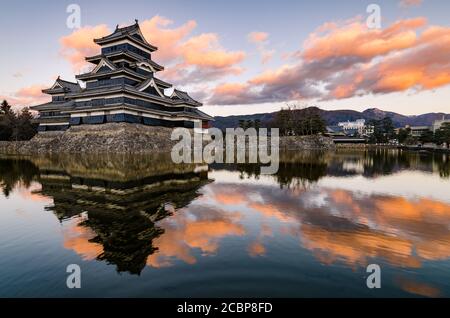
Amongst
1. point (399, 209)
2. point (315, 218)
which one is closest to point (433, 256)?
point (315, 218)

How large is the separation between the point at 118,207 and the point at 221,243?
474 centimetres

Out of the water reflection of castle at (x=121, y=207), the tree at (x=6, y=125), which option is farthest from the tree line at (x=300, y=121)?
the tree at (x=6, y=125)

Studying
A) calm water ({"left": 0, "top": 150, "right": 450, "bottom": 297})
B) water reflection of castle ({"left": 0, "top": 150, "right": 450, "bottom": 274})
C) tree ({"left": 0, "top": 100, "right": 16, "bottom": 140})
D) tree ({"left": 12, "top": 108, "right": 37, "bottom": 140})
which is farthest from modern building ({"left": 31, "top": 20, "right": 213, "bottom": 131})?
calm water ({"left": 0, "top": 150, "right": 450, "bottom": 297})

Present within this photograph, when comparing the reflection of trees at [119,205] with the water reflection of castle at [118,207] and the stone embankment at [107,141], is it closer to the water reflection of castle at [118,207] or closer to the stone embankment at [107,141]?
the water reflection of castle at [118,207]

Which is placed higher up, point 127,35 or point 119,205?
point 127,35

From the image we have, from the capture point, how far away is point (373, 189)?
14.1m

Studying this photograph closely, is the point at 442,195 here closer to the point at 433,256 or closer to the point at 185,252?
the point at 433,256

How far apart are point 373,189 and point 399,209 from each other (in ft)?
14.0

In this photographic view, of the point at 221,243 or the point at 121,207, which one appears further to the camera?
the point at 121,207

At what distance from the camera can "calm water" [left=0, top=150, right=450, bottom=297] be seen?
4672 millimetres

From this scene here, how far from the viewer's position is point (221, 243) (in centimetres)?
662

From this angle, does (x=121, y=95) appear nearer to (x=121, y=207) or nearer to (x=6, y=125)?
(x=6, y=125)

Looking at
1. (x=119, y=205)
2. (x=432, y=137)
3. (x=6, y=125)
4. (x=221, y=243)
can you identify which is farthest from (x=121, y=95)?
(x=432, y=137)

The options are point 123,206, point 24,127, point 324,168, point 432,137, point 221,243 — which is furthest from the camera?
point 432,137
